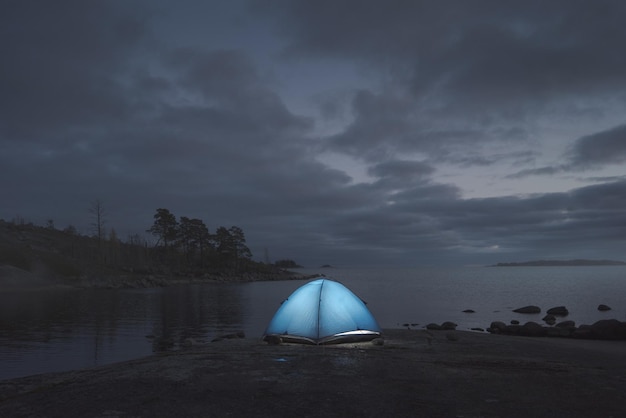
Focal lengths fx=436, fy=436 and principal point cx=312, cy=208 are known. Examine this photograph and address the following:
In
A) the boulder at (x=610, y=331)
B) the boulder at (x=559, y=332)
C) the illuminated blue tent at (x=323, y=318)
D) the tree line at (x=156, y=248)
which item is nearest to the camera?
the illuminated blue tent at (x=323, y=318)

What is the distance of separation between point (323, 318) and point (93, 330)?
22031 mm

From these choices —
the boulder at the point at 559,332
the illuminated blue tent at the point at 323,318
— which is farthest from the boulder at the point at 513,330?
the illuminated blue tent at the point at 323,318

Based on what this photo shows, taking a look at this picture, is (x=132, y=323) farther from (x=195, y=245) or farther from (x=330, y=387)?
(x=195, y=245)

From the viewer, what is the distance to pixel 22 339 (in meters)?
26.9

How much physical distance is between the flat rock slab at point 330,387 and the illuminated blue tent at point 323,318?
2226 millimetres

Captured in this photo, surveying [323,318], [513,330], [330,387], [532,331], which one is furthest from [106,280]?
[330,387]

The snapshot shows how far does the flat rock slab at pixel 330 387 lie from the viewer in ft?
27.8

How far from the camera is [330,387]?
10281 mm

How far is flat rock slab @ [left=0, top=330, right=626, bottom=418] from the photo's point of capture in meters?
8.48

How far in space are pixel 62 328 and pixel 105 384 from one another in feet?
86.0

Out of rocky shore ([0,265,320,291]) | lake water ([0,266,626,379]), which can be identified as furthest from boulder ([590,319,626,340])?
rocky shore ([0,265,320,291])

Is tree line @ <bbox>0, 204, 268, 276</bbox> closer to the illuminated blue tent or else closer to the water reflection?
the water reflection

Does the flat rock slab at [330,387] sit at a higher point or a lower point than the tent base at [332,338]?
higher

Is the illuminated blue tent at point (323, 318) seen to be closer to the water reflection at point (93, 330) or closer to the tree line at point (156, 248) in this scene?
the water reflection at point (93, 330)
